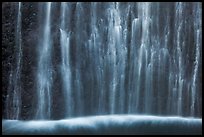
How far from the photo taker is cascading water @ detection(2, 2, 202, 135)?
7.73 metres

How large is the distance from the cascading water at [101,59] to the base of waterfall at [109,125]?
0.18 metres

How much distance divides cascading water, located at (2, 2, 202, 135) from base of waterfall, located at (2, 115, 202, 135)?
0.18 metres

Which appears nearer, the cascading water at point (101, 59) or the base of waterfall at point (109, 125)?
the base of waterfall at point (109, 125)

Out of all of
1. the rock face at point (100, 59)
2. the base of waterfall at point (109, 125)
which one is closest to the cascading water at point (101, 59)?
the rock face at point (100, 59)

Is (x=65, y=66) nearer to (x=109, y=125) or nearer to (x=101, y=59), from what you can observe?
(x=101, y=59)

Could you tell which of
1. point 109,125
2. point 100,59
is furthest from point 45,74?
point 109,125

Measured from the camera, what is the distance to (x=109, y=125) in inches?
287

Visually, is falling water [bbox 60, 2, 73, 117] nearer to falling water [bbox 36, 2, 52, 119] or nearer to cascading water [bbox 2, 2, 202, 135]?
cascading water [bbox 2, 2, 202, 135]

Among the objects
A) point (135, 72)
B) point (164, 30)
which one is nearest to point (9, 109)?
point (135, 72)

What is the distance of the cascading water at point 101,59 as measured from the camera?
7727 mm

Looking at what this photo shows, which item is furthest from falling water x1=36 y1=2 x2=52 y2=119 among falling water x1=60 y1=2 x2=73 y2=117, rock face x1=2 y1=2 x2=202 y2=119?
falling water x1=60 y1=2 x2=73 y2=117

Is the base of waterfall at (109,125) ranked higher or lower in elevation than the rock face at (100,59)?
lower

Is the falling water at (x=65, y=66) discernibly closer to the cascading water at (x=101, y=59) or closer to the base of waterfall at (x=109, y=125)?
the cascading water at (x=101, y=59)

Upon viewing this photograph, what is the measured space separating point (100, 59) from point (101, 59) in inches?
0.8
